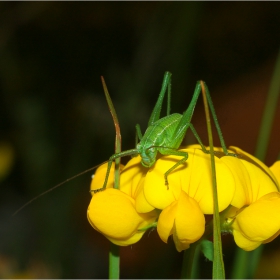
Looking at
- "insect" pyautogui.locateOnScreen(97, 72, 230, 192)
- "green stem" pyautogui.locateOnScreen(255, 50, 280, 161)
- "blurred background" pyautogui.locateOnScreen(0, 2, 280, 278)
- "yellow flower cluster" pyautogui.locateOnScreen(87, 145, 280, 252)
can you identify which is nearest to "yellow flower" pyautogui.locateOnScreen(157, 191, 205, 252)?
"yellow flower cluster" pyautogui.locateOnScreen(87, 145, 280, 252)

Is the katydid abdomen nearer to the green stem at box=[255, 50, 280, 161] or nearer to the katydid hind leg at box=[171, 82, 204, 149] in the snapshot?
the katydid hind leg at box=[171, 82, 204, 149]

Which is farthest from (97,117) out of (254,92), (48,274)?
(254,92)

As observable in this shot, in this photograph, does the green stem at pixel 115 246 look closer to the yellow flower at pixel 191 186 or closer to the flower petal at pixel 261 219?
the yellow flower at pixel 191 186

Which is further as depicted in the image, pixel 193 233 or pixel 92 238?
pixel 92 238

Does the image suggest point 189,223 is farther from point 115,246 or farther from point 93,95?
point 93,95

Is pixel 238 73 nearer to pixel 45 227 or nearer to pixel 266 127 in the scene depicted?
pixel 45 227

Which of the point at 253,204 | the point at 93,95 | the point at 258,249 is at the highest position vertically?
the point at 93,95

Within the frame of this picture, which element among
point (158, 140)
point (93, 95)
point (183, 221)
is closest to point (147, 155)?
point (158, 140)
